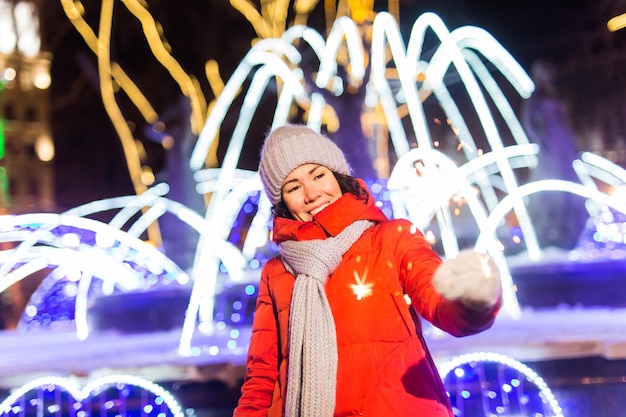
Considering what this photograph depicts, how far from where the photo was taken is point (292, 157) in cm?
278

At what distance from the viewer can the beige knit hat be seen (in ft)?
9.13

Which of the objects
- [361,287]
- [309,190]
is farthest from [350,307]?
[309,190]

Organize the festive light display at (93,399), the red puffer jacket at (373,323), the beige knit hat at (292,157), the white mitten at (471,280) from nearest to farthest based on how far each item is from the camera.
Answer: the white mitten at (471,280)
the red puffer jacket at (373,323)
the beige knit hat at (292,157)
the festive light display at (93,399)

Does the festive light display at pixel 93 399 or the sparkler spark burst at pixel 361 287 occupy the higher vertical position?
the festive light display at pixel 93 399

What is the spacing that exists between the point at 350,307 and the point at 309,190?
59cm

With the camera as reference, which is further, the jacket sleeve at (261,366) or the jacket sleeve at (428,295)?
the jacket sleeve at (261,366)

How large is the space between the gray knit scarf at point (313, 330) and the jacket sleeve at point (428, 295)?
0.22 metres

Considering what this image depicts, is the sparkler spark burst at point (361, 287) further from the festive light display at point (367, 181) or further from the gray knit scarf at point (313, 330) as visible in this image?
the festive light display at point (367, 181)

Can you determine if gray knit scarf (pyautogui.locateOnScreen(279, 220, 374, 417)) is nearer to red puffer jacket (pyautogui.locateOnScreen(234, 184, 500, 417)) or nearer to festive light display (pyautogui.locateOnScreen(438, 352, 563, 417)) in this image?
red puffer jacket (pyautogui.locateOnScreen(234, 184, 500, 417))

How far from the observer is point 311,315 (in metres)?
2.28

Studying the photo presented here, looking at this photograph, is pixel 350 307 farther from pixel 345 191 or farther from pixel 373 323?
pixel 345 191

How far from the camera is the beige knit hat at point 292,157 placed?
9.13ft

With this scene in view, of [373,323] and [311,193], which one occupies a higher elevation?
[311,193]

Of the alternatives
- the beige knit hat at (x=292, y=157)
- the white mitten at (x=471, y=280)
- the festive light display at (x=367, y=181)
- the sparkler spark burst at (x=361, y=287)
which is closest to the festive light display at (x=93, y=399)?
the festive light display at (x=367, y=181)
